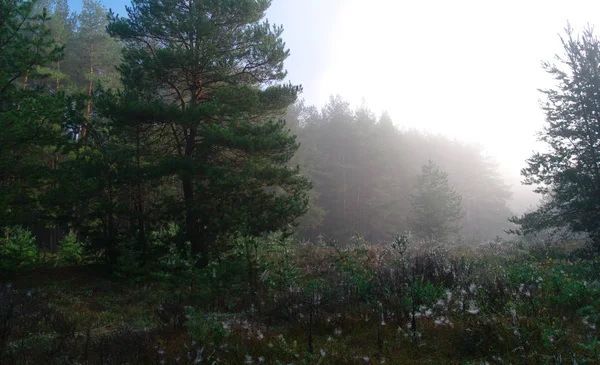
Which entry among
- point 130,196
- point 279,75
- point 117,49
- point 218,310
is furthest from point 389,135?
point 218,310

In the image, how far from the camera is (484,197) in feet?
169

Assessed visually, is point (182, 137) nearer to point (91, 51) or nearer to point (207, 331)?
point (207, 331)

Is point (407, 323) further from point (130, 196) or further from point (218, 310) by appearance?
point (130, 196)

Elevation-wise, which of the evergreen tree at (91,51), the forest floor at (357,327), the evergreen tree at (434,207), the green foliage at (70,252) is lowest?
the forest floor at (357,327)

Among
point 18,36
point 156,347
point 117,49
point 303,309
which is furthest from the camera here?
point 117,49

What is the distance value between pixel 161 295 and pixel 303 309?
529 cm

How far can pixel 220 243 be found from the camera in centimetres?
1096

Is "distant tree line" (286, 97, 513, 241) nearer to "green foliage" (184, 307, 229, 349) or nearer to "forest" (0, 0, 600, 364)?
"forest" (0, 0, 600, 364)

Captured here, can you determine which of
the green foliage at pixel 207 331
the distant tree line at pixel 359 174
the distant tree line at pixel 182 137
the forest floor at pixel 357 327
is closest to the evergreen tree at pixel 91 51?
the distant tree line at pixel 182 137

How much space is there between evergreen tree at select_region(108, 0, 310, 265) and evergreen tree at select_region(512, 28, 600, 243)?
398 inches

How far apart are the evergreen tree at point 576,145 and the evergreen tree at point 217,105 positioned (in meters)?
10.1

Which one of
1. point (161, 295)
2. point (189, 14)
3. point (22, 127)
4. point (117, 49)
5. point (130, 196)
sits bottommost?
point (161, 295)

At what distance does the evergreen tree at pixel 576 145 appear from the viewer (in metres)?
13.2

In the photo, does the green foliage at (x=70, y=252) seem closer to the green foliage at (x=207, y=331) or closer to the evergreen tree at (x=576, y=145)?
the green foliage at (x=207, y=331)
